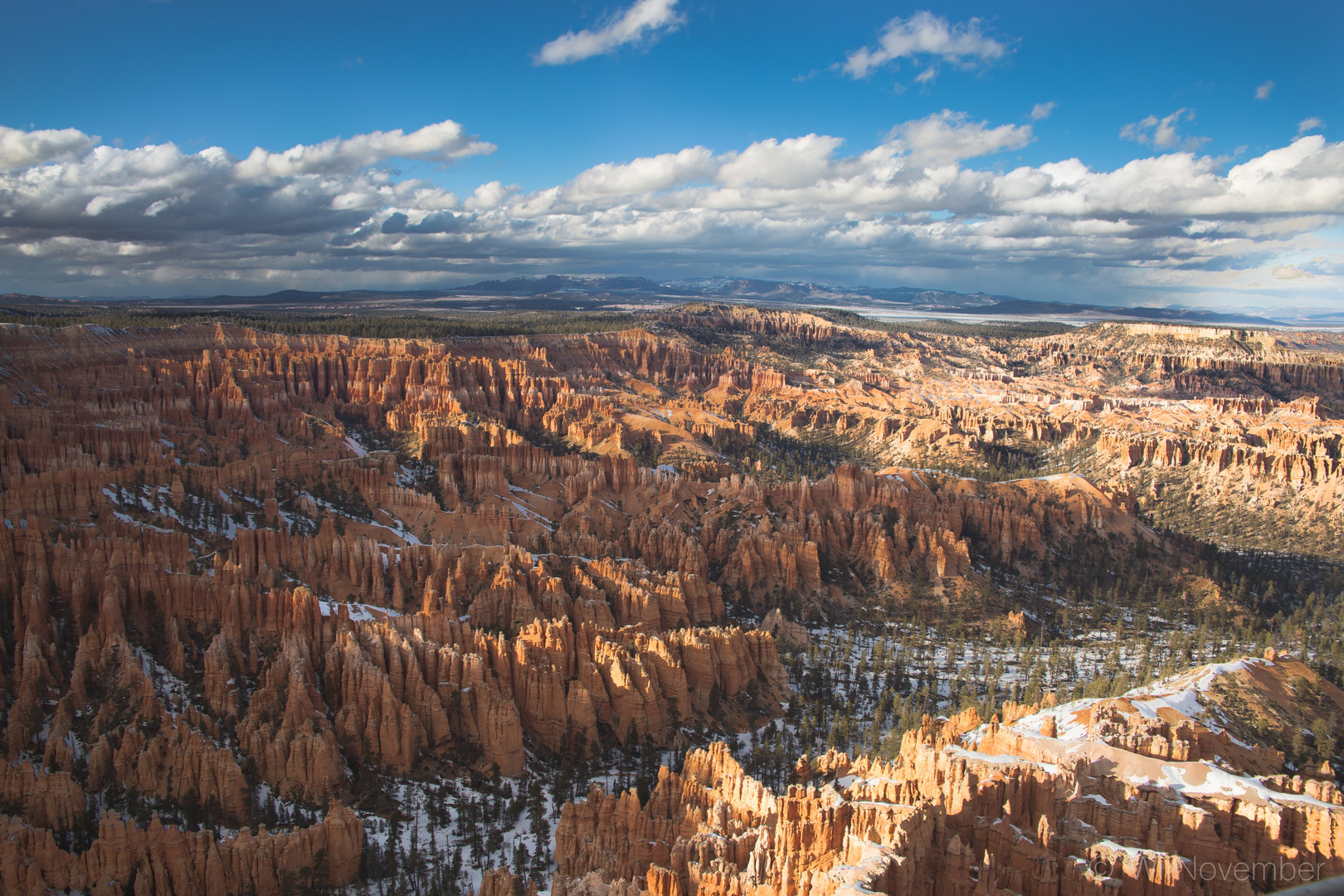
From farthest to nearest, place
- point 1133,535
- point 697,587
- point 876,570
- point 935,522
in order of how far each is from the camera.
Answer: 1. point 1133,535
2. point 935,522
3. point 876,570
4. point 697,587

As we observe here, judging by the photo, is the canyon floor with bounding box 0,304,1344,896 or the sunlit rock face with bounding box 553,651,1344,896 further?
the canyon floor with bounding box 0,304,1344,896

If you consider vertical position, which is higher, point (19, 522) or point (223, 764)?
point (19, 522)

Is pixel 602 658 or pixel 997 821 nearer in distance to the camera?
pixel 997 821

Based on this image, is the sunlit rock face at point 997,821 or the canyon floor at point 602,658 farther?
the canyon floor at point 602,658

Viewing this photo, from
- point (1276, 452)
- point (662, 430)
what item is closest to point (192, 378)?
point (662, 430)

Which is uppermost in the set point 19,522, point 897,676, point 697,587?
point 19,522

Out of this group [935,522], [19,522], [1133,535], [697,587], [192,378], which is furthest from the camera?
[192,378]

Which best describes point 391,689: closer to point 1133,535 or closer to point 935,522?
point 935,522

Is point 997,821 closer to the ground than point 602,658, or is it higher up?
higher up
